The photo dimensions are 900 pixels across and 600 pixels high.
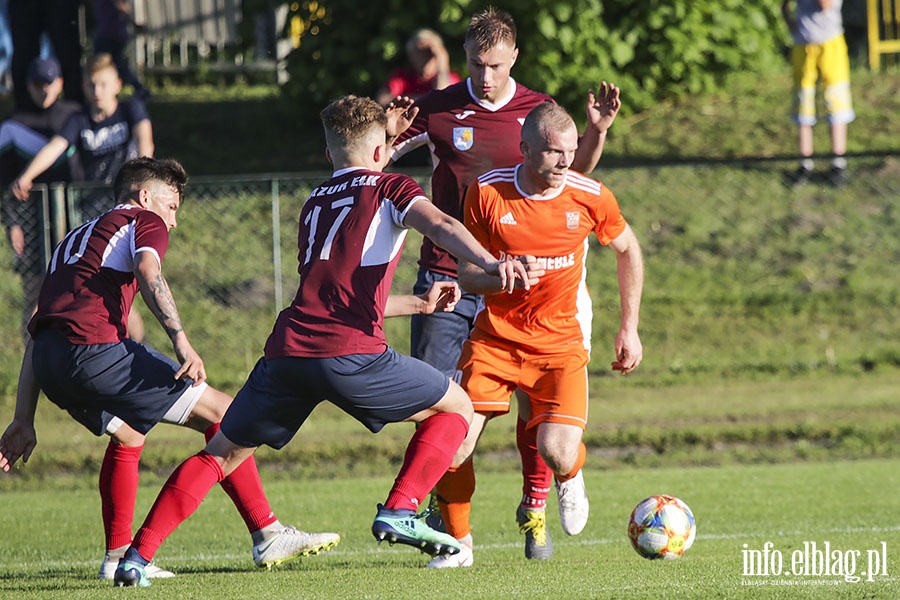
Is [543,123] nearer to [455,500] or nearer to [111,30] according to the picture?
[455,500]

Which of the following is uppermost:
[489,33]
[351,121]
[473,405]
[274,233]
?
[489,33]

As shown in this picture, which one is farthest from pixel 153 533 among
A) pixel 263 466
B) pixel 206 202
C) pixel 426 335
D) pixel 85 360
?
pixel 206 202

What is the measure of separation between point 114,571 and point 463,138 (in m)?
2.84

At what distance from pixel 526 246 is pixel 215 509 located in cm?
355

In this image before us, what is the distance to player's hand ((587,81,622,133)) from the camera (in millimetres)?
7039

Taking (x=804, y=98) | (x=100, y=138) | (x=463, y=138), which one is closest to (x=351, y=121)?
(x=463, y=138)

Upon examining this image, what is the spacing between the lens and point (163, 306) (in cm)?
604

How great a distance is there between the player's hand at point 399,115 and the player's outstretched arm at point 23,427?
2.11 metres

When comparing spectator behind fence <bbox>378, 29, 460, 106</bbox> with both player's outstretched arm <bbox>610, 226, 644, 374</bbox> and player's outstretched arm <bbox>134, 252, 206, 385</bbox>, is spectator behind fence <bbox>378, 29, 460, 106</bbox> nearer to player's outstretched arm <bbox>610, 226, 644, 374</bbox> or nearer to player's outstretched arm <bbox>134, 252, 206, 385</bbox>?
player's outstretched arm <bbox>610, 226, 644, 374</bbox>

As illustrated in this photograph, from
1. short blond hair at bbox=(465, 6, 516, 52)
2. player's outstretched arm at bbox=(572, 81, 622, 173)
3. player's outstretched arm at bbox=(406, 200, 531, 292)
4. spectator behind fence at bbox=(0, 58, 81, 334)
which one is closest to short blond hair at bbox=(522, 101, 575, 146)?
player's outstretched arm at bbox=(572, 81, 622, 173)

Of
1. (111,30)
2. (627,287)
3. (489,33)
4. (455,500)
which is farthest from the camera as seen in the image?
(111,30)

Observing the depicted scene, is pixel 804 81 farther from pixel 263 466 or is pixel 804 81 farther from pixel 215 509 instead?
pixel 215 509

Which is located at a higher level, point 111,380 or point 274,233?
point 111,380

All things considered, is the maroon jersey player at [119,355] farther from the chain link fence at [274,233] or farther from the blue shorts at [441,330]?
the chain link fence at [274,233]
